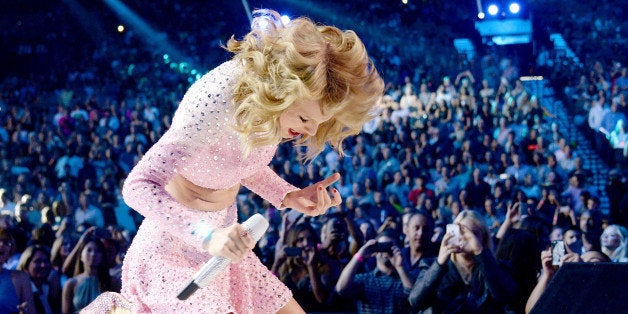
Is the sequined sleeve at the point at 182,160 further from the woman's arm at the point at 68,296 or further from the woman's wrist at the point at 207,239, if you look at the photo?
the woman's arm at the point at 68,296

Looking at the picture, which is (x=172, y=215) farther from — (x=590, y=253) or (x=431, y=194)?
(x=431, y=194)

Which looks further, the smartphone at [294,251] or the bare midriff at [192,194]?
the smartphone at [294,251]

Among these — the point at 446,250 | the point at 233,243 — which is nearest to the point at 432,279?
the point at 446,250

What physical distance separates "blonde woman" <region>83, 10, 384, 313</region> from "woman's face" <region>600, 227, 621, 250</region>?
10.1 feet

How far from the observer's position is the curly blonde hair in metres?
1.57

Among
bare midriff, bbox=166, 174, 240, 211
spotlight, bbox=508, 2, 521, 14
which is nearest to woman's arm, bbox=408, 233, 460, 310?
bare midriff, bbox=166, 174, 240, 211

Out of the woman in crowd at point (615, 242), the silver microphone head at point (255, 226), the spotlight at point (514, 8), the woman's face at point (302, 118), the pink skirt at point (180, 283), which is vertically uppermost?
the spotlight at point (514, 8)

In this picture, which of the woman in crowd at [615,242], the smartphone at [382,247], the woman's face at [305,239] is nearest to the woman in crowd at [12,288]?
the woman's face at [305,239]

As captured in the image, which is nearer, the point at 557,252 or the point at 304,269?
the point at 557,252

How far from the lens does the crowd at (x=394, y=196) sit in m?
4.07

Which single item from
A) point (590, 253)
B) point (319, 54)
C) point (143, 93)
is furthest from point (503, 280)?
point (143, 93)

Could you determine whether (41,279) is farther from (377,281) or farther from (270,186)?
(270,186)

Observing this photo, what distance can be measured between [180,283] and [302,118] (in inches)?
17.6

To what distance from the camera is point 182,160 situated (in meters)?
1.59
